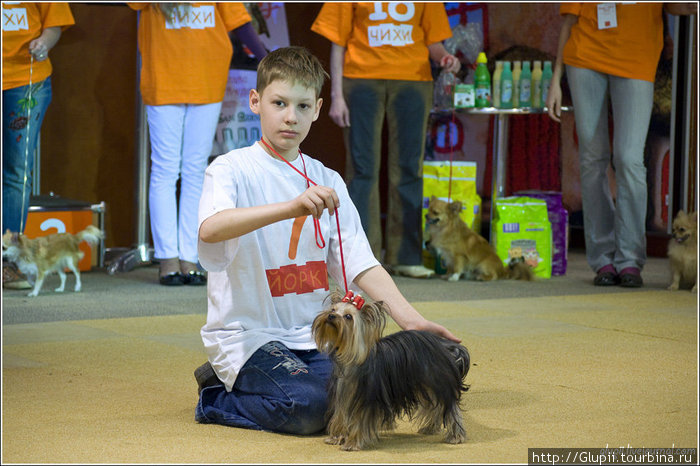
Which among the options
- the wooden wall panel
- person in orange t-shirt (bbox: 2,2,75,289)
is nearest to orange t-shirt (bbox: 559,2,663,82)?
person in orange t-shirt (bbox: 2,2,75,289)

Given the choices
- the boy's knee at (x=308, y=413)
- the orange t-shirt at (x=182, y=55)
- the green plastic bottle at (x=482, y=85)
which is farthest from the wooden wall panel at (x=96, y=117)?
the boy's knee at (x=308, y=413)

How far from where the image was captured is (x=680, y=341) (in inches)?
145

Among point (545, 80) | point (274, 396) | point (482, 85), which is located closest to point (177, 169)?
point (482, 85)

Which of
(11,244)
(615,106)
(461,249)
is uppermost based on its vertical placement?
(615,106)

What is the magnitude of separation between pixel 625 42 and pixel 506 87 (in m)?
1.05

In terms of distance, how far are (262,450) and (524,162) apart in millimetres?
5895

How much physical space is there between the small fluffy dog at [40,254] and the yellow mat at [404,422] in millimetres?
927

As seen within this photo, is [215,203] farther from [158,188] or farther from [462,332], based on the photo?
[158,188]

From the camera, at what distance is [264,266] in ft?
8.09

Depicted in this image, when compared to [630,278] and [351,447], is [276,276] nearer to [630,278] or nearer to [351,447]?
[351,447]

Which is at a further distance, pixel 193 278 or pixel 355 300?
pixel 193 278

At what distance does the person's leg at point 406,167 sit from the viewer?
18.7 feet

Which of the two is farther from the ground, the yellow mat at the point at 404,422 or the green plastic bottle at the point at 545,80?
the green plastic bottle at the point at 545,80

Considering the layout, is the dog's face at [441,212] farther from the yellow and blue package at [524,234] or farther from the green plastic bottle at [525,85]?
the green plastic bottle at [525,85]
